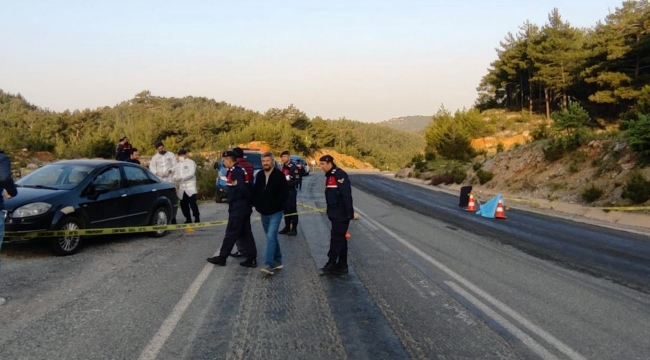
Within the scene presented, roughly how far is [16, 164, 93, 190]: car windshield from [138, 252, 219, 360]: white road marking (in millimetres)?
3524

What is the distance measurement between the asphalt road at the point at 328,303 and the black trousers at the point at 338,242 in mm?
346

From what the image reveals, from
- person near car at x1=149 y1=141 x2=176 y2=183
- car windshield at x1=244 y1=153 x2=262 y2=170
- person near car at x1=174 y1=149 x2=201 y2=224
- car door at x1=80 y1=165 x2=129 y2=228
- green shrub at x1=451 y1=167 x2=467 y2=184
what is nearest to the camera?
car door at x1=80 y1=165 x2=129 y2=228

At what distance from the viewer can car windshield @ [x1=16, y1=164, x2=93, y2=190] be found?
→ 923cm

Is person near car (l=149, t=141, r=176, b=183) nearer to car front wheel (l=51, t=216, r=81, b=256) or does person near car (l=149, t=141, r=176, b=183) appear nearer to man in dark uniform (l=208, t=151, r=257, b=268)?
car front wheel (l=51, t=216, r=81, b=256)

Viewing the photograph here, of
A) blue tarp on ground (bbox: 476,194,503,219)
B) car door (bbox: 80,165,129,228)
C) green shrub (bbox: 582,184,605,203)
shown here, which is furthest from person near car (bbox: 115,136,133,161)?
green shrub (bbox: 582,184,605,203)

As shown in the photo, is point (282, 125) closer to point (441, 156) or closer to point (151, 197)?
point (441, 156)

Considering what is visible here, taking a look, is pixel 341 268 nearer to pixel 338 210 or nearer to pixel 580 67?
pixel 338 210

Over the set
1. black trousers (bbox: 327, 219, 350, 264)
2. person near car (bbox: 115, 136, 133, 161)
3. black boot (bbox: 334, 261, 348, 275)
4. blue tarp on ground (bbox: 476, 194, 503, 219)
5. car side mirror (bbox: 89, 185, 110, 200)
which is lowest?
blue tarp on ground (bbox: 476, 194, 503, 219)

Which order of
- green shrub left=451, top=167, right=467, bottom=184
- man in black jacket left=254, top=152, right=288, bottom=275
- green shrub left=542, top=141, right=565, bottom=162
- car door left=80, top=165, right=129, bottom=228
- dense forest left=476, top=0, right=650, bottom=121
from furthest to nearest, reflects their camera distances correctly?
dense forest left=476, top=0, right=650, bottom=121 < green shrub left=451, top=167, right=467, bottom=184 < green shrub left=542, top=141, right=565, bottom=162 < car door left=80, top=165, right=129, bottom=228 < man in black jacket left=254, top=152, right=288, bottom=275

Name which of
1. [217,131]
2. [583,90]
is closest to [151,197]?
[583,90]

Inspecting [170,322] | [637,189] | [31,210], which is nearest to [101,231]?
[31,210]

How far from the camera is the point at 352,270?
26.6 ft

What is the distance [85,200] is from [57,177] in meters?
0.84

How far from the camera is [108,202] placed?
9.64 metres
